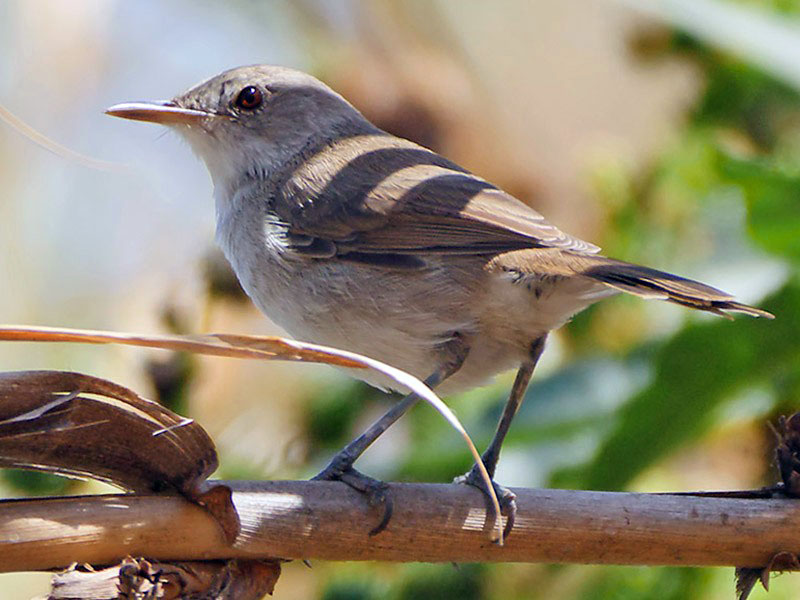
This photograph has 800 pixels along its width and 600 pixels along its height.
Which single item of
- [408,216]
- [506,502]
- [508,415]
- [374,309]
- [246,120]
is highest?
[246,120]

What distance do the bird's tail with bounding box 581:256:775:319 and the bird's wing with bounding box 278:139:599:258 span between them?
19cm

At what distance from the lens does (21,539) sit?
132 centimetres

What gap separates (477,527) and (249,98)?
1.69 m

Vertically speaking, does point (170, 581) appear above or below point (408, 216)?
below

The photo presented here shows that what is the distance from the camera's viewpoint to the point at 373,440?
2.20 m

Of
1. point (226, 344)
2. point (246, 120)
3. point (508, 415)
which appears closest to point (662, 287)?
point (508, 415)

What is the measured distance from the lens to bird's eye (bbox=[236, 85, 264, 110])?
296 centimetres

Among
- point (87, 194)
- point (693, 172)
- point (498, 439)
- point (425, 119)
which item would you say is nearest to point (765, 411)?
point (693, 172)

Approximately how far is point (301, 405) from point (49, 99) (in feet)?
6.46

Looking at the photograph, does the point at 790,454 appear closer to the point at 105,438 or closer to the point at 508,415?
the point at 508,415

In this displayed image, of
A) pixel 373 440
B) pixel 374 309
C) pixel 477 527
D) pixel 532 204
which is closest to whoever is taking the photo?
pixel 477 527

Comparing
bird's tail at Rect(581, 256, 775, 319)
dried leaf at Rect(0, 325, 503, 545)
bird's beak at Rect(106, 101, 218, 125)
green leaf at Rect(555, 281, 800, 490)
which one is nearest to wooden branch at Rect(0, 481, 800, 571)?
dried leaf at Rect(0, 325, 503, 545)

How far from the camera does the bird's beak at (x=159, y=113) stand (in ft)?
8.63

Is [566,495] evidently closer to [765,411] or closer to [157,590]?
[157,590]
